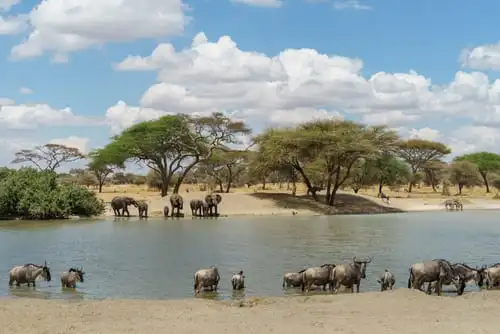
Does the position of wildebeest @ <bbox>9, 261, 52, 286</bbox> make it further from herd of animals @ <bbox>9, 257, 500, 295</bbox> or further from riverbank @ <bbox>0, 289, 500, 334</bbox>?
riverbank @ <bbox>0, 289, 500, 334</bbox>

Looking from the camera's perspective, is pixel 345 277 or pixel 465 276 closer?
pixel 345 277

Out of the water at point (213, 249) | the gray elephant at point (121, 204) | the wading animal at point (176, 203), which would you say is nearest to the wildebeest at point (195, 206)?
the wading animal at point (176, 203)

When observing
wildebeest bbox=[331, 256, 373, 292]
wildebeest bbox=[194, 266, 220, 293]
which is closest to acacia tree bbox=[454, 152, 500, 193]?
wildebeest bbox=[331, 256, 373, 292]

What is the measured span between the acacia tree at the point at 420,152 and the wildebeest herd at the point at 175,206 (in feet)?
143

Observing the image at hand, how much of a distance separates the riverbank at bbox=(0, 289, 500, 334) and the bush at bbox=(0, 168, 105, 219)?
3386 centimetres

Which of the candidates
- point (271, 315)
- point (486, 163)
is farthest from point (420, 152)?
point (271, 315)

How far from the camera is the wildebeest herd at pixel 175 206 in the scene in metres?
52.3

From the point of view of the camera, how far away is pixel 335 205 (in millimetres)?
62094

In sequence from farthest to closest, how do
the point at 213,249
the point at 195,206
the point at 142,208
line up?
the point at 195,206
the point at 142,208
the point at 213,249

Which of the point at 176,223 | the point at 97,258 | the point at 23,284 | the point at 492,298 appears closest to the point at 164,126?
the point at 176,223

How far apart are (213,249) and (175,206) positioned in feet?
79.0

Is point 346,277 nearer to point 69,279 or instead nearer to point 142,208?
point 69,279

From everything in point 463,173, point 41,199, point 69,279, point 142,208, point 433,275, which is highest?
point 463,173

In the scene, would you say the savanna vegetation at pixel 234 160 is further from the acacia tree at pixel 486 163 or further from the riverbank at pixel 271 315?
the riverbank at pixel 271 315
